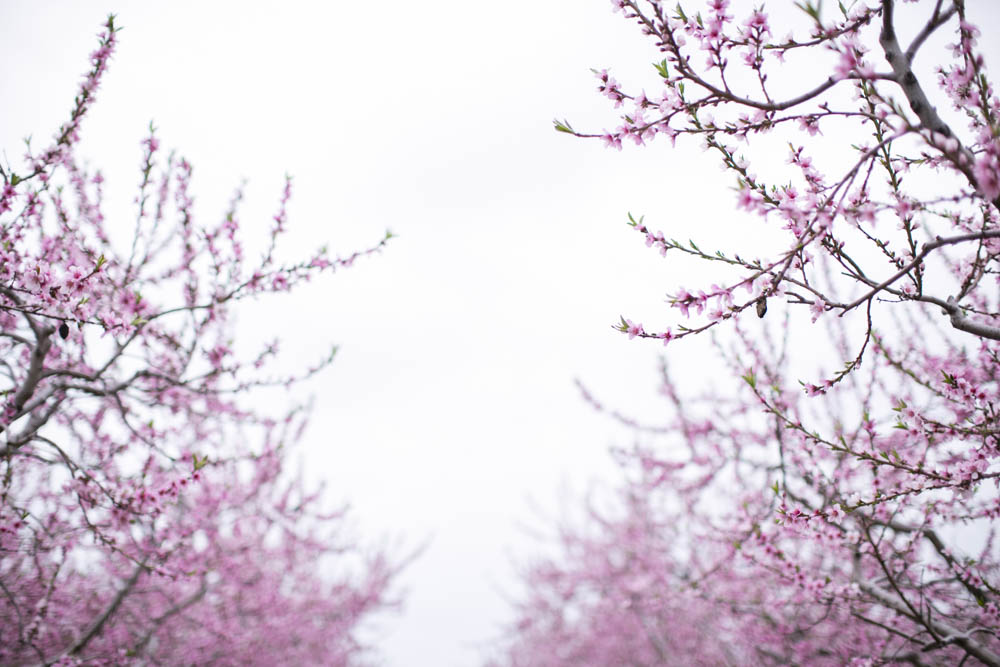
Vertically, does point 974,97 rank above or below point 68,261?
below

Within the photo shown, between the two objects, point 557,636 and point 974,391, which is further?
Answer: point 557,636

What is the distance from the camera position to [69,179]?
13.6 ft

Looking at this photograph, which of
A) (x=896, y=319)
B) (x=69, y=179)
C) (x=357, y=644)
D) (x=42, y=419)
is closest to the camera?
(x=42, y=419)

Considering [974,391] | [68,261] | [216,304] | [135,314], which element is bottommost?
[974,391]

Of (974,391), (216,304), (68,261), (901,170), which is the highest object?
(68,261)

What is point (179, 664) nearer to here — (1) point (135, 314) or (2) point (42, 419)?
(2) point (42, 419)

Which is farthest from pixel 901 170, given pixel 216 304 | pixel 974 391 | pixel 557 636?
pixel 557 636

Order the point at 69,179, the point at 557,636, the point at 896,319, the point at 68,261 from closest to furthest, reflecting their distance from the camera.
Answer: the point at 68,261, the point at 69,179, the point at 896,319, the point at 557,636

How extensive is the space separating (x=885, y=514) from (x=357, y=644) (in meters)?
12.2

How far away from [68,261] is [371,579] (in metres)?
11.3

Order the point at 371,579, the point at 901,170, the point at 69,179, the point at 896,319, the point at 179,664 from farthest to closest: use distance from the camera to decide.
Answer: the point at 371,579 < the point at 179,664 < the point at 896,319 < the point at 69,179 < the point at 901,170

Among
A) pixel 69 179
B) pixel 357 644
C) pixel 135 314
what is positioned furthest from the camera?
pixel 357 644

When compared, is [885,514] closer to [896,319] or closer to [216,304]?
[896,319]

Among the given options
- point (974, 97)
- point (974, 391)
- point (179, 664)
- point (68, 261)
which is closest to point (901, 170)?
point (974, 97)
